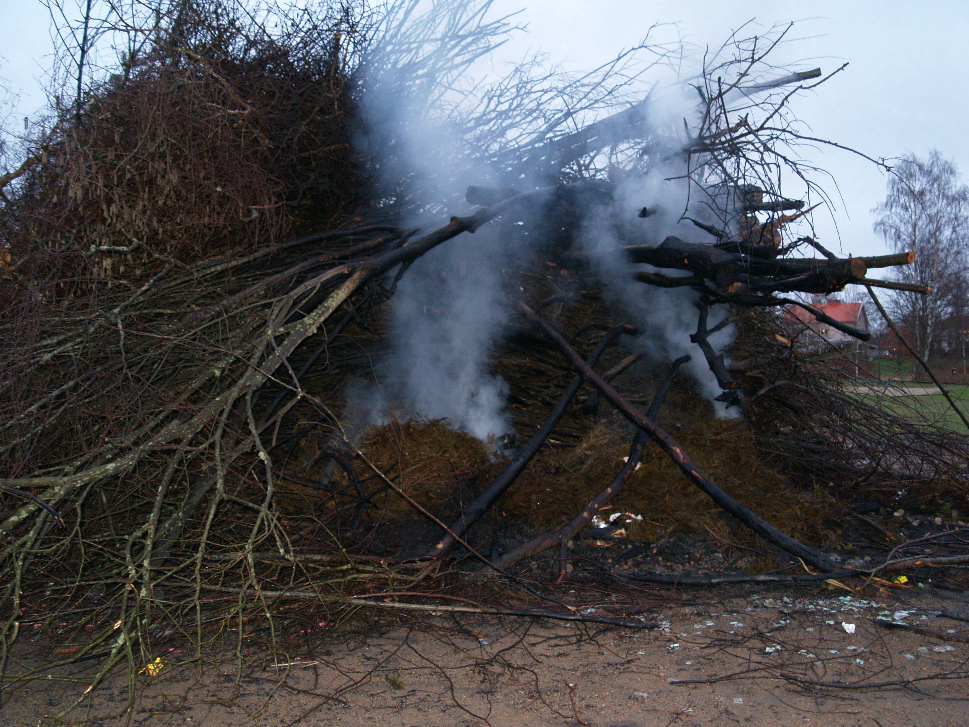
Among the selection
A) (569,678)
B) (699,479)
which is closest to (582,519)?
(699,479)

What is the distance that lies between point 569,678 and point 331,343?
3.37m

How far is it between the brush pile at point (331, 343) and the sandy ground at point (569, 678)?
284 millimetres

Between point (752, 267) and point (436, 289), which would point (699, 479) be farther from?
point (436, 289)

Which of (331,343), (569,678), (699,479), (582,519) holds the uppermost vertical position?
(331,343)

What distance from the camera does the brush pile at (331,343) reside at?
3867 mm

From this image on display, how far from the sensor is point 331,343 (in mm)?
5664

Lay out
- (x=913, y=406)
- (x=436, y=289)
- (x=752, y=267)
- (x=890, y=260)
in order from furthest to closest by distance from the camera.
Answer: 1. (x=913, y=406)
2. (x=436, y=289)
3. (x=752, y=267)
4. (x=890, y=260)

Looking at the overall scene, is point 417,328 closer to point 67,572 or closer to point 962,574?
point 67,572

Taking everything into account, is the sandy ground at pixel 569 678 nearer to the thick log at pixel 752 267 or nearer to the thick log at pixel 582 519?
the thick log at pixel 582 519

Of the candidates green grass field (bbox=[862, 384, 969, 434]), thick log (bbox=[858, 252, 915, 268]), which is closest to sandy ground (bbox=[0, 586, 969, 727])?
thick log (bbox=[858, 252, 915, 268])

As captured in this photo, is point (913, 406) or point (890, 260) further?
point (913, 406)

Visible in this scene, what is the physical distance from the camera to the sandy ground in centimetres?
292

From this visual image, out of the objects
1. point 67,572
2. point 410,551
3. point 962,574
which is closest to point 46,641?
→ point 67,572

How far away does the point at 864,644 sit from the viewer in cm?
360
